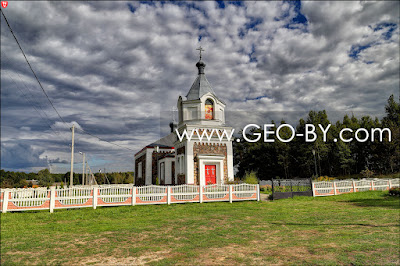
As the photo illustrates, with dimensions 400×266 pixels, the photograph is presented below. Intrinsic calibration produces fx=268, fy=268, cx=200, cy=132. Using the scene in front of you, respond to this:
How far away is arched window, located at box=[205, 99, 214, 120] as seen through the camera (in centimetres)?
2473

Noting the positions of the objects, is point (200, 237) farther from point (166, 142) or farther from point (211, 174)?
point (166, 142)

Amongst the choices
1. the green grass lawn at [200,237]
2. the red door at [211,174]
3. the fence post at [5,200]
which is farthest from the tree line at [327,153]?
the fence post at [5,200]

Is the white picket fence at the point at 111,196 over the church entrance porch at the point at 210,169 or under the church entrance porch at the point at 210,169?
under

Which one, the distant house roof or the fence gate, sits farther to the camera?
the distant house roof

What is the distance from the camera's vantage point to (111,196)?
14.0m

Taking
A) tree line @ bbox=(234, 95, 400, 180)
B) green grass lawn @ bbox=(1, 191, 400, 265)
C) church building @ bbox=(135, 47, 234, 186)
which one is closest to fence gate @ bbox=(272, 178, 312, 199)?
church building @ bbox=(135, 47, 234, 186)

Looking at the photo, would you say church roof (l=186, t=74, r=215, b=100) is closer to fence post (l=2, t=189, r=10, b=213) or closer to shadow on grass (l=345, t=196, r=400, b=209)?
shadow on grass (l=345, t=196, r=400, b=209)

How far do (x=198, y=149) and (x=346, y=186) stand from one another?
1196 cm

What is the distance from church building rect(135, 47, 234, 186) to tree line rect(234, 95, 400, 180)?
19.7 metres

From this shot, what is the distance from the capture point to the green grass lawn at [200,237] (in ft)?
20.4

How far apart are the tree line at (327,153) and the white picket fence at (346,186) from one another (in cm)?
1446

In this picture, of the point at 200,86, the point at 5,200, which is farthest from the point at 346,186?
the point at 5,200

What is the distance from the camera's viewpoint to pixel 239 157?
50.9 metres

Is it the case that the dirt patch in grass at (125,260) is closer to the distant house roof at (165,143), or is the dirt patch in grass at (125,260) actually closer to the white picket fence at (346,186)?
the white picket fence at (346,186)
